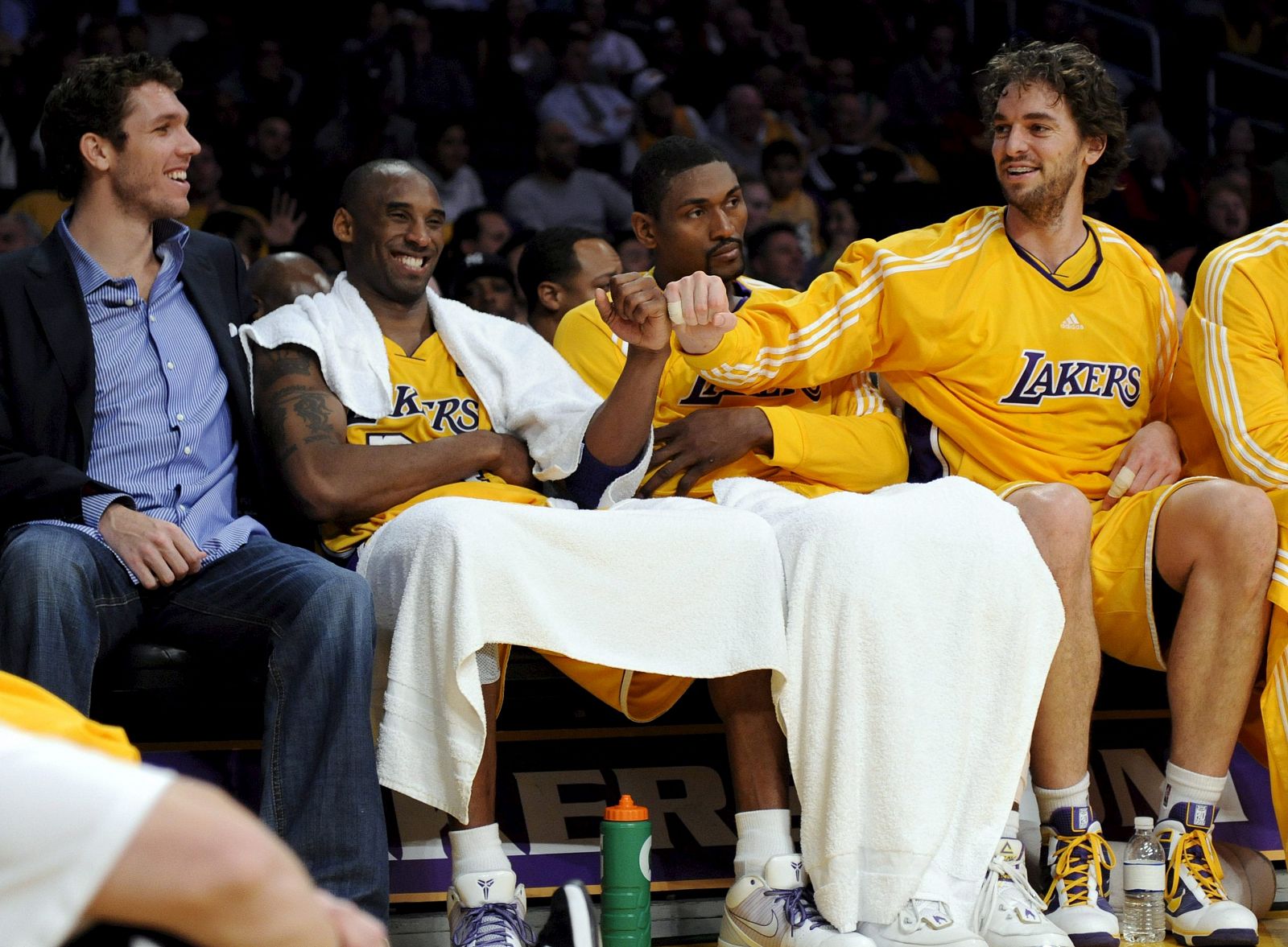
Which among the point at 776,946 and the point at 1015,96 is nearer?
the point at 776,946

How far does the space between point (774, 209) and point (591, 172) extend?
0.88 meters

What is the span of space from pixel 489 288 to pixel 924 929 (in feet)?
9.59

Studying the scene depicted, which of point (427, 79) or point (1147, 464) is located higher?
point (427, 79)

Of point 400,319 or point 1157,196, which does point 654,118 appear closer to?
point 1157,196

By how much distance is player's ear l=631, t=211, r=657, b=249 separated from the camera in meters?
3.61

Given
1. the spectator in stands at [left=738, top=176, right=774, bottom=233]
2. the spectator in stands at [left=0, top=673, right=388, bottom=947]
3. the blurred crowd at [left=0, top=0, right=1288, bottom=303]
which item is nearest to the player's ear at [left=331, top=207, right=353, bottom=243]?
the blurred crowd at [left=0, top=0, right=1288, bottom=303]

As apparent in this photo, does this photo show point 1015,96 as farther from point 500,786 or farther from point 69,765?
point 69,765

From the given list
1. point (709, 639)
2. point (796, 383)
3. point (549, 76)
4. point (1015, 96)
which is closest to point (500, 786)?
point (709, 639)

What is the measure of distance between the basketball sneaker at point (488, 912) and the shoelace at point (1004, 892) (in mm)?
770

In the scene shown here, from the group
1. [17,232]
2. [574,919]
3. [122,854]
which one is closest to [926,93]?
[17,232]

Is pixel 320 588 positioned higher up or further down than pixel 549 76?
further down

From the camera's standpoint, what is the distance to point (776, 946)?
254 cm

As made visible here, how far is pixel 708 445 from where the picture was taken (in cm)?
314

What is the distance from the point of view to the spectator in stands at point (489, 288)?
16.1 feet
